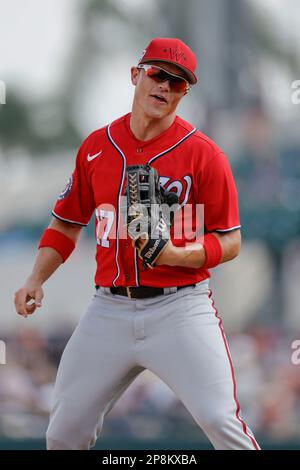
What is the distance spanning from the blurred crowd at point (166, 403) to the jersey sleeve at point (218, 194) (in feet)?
17.3

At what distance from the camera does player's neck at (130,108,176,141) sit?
13.8 feet

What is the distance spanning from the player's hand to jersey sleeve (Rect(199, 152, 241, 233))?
0.82m

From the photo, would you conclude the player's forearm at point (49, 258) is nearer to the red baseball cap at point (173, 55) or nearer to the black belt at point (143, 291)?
the black belt at point (143, 291)

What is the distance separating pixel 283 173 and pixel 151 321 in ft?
27.3

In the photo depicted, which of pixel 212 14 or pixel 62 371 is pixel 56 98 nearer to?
pixel 212 14

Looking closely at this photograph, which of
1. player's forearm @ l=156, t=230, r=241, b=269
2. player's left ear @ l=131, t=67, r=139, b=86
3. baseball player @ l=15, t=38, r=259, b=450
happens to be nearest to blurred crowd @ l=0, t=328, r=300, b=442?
baseball player @ l=15, t=38, r=259, b=450

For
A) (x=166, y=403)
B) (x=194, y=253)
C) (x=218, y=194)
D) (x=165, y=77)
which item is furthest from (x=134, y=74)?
(x=166, y=403)

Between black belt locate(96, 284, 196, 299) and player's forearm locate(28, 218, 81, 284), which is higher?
player's forearm locate(28, 218, 81, 284)

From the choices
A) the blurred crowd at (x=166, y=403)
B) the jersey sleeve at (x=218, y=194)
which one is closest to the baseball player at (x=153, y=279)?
the jersey sleeve at (x=218, y=194)

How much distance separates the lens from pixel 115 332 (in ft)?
13.5

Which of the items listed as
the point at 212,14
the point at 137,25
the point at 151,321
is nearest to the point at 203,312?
the point at 151,321

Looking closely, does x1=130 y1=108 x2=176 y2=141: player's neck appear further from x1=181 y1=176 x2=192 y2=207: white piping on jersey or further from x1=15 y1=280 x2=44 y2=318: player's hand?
x1=15 y1=280 x2=44 y2=318: player's hand

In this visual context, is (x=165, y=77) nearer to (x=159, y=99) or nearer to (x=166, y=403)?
(x=159, y=99)

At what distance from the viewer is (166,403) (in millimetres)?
9297
